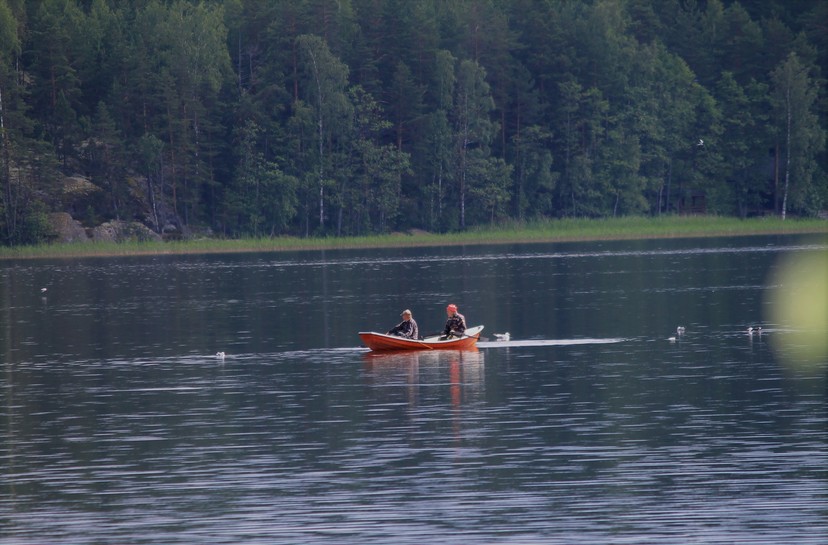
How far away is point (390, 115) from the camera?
132 m

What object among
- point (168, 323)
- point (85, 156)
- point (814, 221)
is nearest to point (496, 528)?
point (168, 323)

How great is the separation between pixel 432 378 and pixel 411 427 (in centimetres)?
863

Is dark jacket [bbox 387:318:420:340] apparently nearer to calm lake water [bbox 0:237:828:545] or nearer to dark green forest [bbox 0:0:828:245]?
calm lake water [bbox 0:237:828:545]

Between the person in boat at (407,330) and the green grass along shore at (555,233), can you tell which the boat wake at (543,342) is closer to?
the person in boat at (407,330)

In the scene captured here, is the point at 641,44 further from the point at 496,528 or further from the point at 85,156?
the point at 496,528

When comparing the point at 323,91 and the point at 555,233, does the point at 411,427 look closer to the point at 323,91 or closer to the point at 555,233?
the point at 323,91

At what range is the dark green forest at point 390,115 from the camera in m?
120

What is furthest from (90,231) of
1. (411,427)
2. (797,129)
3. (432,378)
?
(411,427)

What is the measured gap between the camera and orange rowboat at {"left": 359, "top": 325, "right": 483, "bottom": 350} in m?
44.7

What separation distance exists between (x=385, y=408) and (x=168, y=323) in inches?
1029

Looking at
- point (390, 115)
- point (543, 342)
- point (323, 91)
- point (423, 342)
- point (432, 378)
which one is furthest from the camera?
point (390, 115)

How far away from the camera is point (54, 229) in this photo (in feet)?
363

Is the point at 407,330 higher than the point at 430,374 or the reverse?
higher

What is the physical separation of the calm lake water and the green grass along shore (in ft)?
179
